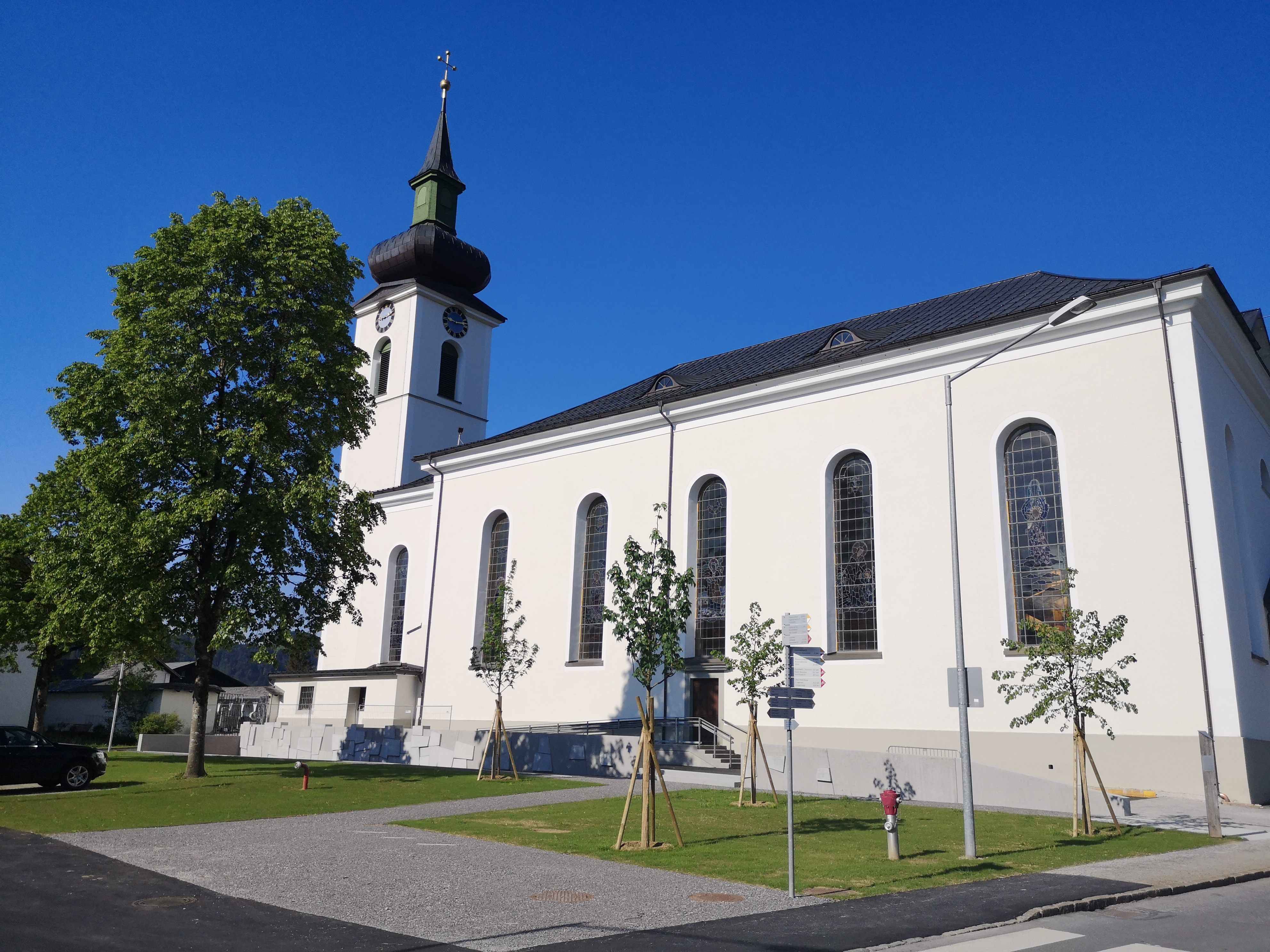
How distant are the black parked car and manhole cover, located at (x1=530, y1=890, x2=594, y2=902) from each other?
50.4 ft

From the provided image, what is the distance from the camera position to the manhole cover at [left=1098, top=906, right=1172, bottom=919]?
347 inches

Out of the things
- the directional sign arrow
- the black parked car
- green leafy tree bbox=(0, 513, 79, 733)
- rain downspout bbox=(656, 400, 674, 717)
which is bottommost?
the black parked car

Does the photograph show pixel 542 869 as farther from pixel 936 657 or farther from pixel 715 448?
pixel 715 448

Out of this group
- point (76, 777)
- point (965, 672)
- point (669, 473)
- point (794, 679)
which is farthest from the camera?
point (669, 473)

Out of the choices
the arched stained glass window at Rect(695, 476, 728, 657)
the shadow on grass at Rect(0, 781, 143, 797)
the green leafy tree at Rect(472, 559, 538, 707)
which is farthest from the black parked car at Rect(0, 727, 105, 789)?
the arched stained glass window at Rect(695, 476, 728, 657)

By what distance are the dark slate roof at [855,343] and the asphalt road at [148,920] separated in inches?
824

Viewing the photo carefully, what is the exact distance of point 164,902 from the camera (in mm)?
8664

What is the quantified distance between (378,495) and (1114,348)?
2950cm

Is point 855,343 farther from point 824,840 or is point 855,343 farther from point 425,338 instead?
point 425,338

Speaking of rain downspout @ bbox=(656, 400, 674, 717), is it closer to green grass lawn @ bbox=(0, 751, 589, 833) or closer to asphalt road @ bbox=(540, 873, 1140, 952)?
green grass lawn @ bbox=(0, 751, 589, 833)

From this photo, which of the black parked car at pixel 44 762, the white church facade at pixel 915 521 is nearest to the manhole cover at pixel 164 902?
the black parked car at pixel 44 762

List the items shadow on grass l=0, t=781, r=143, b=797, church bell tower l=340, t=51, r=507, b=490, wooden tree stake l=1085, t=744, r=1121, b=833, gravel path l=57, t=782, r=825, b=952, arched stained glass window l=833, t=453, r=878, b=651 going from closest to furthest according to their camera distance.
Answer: gravel path l=57, t=782, r=825, b=952
wooden tree stake l=1085, t=744, r=1121, b=833
shadow on grass l=0, t=781, r=143, b=797
arched stained glass window l=833, t=453, r=878, b=651
church bell tower l=340, t=51, r=507, b=490

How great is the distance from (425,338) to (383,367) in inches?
116

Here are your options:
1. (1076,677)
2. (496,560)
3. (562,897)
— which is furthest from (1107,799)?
(496,560)
